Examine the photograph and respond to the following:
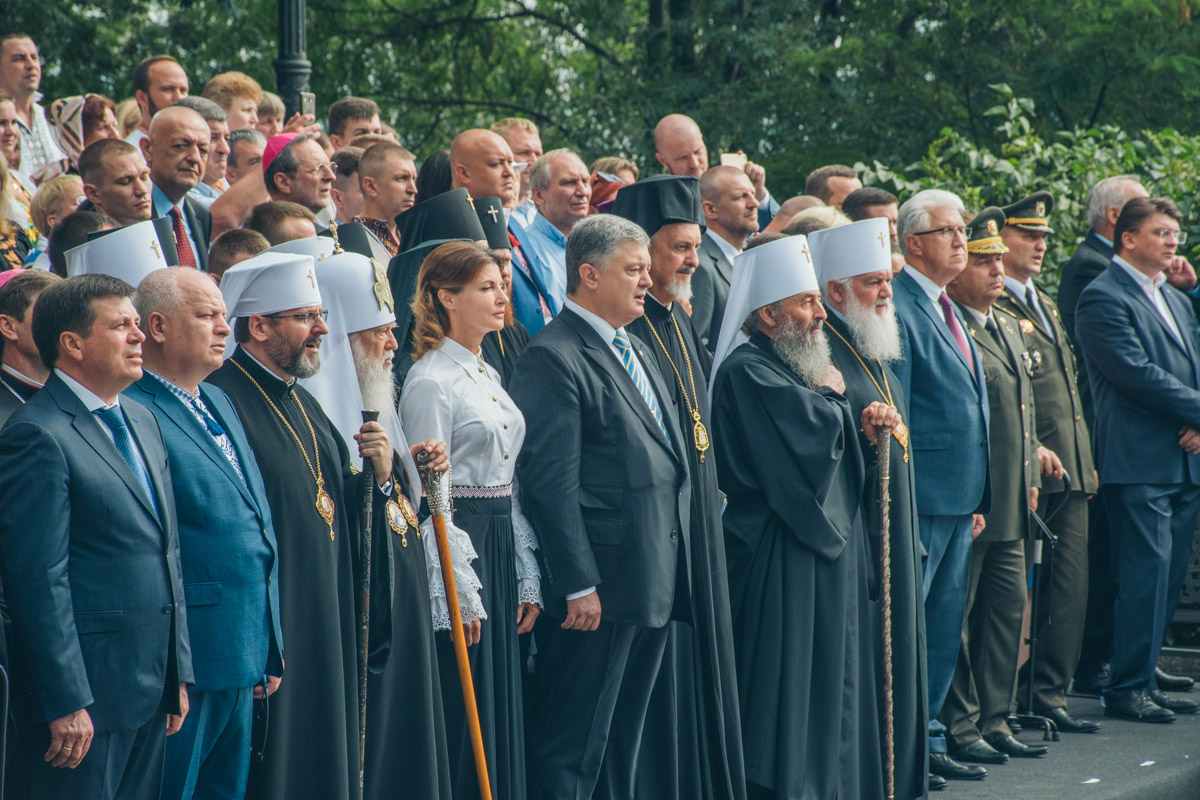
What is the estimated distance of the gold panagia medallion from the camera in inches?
239

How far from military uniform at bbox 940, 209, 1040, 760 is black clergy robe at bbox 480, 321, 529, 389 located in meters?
2.38

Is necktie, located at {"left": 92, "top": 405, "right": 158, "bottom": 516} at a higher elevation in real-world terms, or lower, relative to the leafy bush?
lower

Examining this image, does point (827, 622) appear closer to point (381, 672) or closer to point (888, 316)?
point (888, 316)

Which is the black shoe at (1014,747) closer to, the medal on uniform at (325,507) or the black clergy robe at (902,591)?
the black clergy robe at (902,591)

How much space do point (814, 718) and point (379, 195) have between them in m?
2.99

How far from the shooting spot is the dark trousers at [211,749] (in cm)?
427

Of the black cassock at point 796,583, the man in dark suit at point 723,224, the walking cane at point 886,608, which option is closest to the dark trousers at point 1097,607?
the man in dark suit at point 723,224

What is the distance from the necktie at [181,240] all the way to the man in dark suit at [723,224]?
2.37 metres

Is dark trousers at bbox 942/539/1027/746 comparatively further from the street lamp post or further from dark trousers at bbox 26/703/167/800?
the street lamp post

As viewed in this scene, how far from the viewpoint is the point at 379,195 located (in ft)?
23.0

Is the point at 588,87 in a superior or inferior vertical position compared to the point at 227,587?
superior

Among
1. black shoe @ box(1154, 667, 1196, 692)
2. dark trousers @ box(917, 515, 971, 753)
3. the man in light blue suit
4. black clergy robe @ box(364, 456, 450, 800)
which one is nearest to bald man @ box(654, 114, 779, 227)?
the man in light blue suit

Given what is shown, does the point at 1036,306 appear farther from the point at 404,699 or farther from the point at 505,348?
the point at 404,699

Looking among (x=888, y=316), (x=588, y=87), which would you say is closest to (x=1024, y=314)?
(x=888, y=316)
